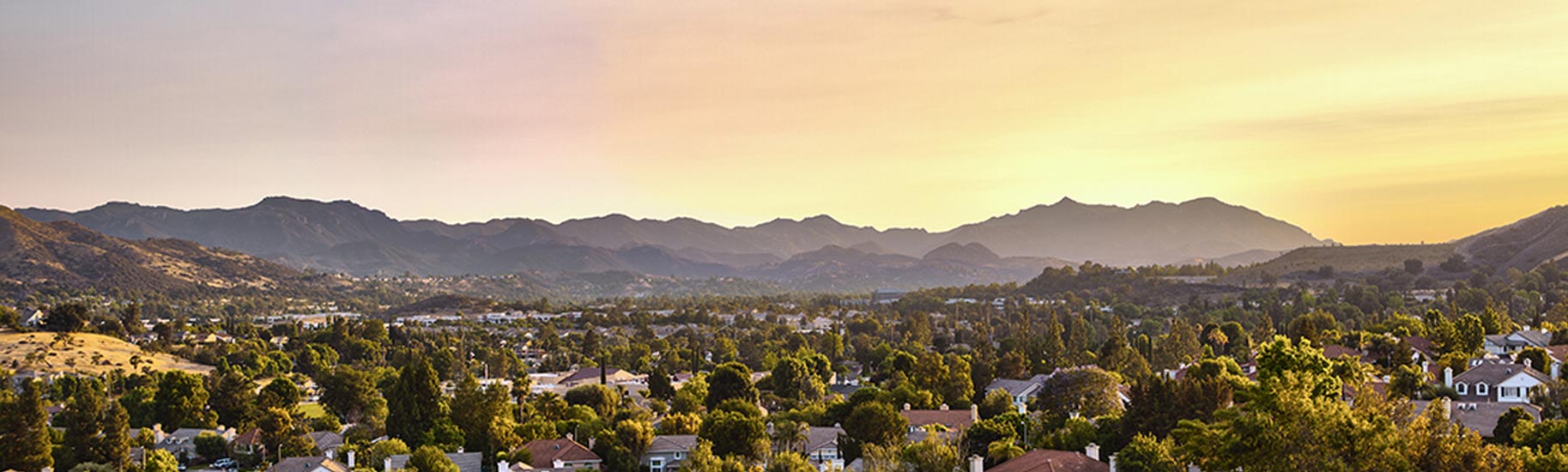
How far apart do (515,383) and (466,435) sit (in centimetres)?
1260

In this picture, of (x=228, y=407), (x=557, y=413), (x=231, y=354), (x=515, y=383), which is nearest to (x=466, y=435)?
(x=557, y=413)

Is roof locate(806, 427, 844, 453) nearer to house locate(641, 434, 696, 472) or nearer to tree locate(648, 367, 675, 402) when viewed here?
house locate(641, 434, 696, 472)

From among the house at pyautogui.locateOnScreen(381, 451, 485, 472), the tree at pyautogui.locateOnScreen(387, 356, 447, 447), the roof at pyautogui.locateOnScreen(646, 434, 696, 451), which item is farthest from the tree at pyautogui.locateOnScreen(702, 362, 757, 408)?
the house at pyautogui.locateOnScreen(381, 451, 485, 472)

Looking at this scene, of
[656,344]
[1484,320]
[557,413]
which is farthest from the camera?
[656,344]

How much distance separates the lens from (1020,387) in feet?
Answer: 230

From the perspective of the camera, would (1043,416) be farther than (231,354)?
No

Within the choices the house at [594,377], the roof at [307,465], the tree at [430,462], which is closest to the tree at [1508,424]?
the tree at [430,462]

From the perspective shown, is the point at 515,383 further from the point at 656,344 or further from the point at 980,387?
the point at 656,344

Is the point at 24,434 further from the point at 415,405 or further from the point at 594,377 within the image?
the point at 594,377

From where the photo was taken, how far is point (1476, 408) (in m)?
47.2

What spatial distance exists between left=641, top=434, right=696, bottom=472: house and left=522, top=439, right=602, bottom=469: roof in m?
2.07

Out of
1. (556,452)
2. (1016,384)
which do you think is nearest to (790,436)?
(556,452)

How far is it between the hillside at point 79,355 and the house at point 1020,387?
62.8 meters

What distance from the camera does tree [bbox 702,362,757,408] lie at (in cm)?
6719
